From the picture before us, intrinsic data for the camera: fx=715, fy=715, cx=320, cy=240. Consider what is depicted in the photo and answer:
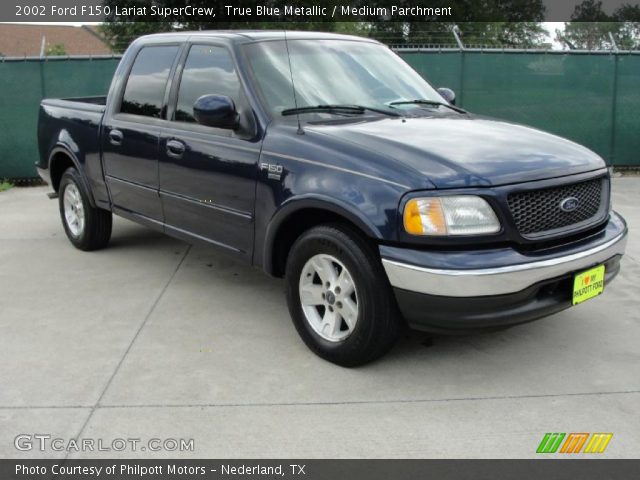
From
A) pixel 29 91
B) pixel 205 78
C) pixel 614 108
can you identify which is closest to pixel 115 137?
pixel 205 78

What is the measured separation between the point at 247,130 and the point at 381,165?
1136 mm

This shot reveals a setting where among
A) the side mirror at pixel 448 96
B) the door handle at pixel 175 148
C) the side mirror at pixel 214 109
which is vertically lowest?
the door handle at pixel 175 148

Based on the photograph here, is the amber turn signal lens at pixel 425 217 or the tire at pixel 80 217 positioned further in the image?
the tire at pixel 80 217

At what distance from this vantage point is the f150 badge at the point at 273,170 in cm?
420

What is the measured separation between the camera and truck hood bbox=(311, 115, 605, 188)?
3.61 metres

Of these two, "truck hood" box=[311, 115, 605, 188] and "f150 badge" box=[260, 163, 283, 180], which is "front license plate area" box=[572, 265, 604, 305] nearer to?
"truck hood" box=[311, 115, 605, 188]

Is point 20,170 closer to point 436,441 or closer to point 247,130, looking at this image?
point 247,130

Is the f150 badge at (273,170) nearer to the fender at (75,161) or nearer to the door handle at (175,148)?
the door handle at (175,148)

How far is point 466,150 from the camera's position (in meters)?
3.85

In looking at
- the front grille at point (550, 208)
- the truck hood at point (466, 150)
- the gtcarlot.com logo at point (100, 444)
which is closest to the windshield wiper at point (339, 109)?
the truck hood at point (466, 150)

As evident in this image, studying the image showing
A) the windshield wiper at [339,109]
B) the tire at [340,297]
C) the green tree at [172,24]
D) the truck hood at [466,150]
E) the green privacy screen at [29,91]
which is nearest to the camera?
the truck hood at [466,150]

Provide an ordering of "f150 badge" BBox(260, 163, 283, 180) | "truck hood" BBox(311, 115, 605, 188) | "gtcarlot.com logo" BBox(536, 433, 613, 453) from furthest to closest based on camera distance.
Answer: "f150 badge" BBox(260, 163, 283, 180) → "truck hood" BBox(311, 115, 605, 188) → "gtcarlot.com logo" BBox(536, 433, 613, 453)
